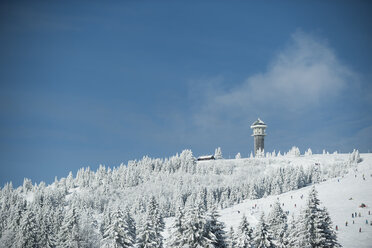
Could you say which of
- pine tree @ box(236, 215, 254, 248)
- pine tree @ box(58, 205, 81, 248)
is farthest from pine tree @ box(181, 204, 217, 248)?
pine tree @ box(58, 205, 81, 248)

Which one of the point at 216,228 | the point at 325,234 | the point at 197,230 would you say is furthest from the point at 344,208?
the point at 197,230

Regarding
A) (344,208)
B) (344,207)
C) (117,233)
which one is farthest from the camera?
(344,207)

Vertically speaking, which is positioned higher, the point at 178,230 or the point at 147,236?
the point at 178,230

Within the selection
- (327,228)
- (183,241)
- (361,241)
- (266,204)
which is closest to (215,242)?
(183,241)

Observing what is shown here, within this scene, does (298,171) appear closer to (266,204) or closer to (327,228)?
(266,204)

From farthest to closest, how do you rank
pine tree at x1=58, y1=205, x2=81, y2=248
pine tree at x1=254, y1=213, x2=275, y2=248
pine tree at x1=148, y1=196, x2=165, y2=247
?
pine tree at x1=58, y1=205, x2=81, y2=248 < pine tree at x1=148, y1=196, x2=165, y2=247 < pine tree at x1=254, y1=213, x2=275, y2=248

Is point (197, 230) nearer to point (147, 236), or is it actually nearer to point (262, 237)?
point (147, 236)

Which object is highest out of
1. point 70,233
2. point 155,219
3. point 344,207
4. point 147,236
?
point 344,207

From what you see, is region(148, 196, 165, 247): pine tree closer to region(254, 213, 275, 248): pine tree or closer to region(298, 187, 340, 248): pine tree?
region(254, 213, 275, 248): pine tree

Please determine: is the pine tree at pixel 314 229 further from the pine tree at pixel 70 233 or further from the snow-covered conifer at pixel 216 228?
the pine tree at pixel 70 233

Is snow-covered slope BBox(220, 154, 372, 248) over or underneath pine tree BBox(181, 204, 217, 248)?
over

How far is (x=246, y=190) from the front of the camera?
456 feet

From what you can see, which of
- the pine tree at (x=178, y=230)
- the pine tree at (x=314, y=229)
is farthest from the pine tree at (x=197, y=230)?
the pine tree at (x=314, y=229)

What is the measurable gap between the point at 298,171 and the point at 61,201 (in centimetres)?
10277
